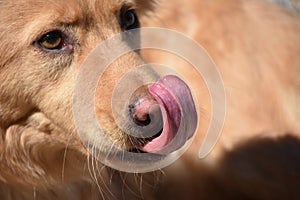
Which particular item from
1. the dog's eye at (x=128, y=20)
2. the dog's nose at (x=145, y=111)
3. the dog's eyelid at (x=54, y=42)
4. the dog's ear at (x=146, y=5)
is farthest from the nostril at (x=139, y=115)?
the dog's ear at (x=146, y=5)

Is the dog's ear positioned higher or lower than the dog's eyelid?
higher

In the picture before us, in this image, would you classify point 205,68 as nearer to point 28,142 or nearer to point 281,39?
point 281,39

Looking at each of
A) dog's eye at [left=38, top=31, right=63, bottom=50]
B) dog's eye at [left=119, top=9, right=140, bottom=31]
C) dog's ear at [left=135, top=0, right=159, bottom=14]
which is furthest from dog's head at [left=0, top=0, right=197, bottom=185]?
dog's ear at [left=135, top=0, right=159, bottom=14]

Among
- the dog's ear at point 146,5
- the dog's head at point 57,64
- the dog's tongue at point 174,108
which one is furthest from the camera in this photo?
the dog's ear at point 146,5

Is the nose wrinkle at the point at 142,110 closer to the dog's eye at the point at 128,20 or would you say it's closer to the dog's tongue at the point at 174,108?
the dog's tongue at the point at 174,108

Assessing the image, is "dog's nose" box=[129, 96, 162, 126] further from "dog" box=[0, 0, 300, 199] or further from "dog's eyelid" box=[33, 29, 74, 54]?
"dog's eyelid" box=[33, 29, 74, 54]

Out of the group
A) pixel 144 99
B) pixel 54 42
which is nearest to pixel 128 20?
pixel 54 42

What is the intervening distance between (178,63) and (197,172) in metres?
Result: 0.48

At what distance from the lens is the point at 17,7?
2426 mm

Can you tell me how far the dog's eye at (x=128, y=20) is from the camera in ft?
8.77

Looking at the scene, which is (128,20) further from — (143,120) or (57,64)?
(143,120)

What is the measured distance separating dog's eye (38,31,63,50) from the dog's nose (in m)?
0.33

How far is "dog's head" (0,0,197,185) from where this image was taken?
241 centimetres

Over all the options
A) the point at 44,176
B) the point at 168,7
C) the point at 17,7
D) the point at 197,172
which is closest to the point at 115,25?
the point at 17,7
